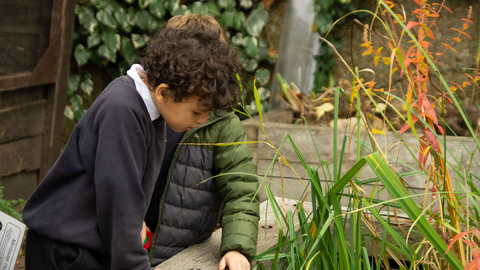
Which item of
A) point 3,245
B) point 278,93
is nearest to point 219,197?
point 3,245

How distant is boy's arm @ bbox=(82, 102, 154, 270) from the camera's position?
0.92m

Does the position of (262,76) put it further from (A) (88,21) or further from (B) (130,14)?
(A) (88,21)

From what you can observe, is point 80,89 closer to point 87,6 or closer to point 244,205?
point 87,6

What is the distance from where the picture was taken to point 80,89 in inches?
139

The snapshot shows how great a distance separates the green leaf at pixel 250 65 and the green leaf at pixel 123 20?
97 centimetres

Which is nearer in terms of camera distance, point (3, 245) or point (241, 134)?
point (3, 245)

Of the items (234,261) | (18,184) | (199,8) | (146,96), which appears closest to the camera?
(146,96)

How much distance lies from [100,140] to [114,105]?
0.08 metres

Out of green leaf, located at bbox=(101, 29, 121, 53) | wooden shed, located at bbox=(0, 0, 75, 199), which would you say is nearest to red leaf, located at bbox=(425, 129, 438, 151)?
wooden shed, located at bbox=(0, 0, 75, 199)

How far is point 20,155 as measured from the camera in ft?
8.33

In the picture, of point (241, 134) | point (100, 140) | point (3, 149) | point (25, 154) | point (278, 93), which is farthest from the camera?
point (278, 93)

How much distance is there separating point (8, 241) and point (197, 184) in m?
0.52

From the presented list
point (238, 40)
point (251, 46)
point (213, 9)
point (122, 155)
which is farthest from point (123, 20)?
point (122, 155)

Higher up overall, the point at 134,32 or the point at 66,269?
the point at 134,32
